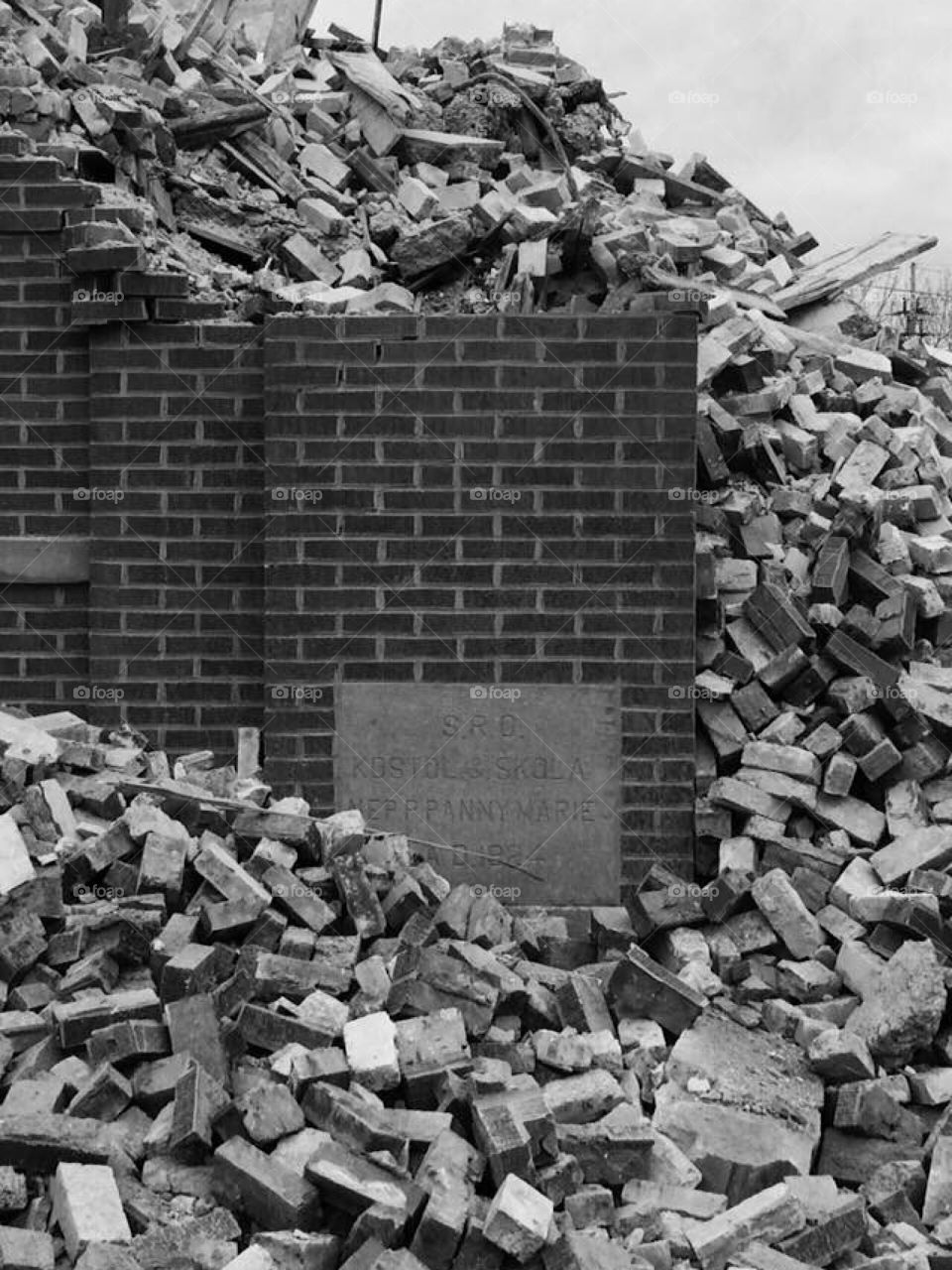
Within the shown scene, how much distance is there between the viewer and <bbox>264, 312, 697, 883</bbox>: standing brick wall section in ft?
23.1

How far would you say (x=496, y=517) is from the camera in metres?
7.05

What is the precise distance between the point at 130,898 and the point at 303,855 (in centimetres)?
76

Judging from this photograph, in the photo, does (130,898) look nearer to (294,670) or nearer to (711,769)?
(294,670)

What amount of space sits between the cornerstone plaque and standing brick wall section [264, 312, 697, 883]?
0.29 ft

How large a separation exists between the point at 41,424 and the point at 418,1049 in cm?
394

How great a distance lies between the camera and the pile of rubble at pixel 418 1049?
171 inches

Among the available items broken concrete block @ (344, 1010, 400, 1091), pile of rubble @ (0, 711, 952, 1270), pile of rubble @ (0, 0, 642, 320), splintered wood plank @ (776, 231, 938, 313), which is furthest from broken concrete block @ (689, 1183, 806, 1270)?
splintered wood plank @ (776, 231, 938, 313)

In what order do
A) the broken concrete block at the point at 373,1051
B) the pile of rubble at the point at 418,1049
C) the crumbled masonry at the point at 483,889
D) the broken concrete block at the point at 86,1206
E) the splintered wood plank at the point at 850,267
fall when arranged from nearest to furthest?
the broken concrete block at the point at 86,1206
the pile of rubble at the point at 418,1049
the crumbled masonry at the point at 483,889
the broken concrete block at the point at 373,1051
the splintered wood plank at the point at 850,267

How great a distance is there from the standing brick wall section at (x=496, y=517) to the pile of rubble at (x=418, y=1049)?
30.7 inches

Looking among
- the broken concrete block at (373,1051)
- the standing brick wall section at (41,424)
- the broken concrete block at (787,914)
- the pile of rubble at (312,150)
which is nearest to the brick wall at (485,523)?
the broken concrete block at (787,914)

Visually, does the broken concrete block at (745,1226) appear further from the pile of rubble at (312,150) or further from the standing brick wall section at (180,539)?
the pile of rubble at (312,150)

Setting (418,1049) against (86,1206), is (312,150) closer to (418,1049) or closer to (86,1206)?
(418,1049)

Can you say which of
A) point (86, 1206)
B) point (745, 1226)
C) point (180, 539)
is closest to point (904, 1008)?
point (745, 1226)

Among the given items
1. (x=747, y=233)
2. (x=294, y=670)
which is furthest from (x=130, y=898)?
(x=747, y=233)
